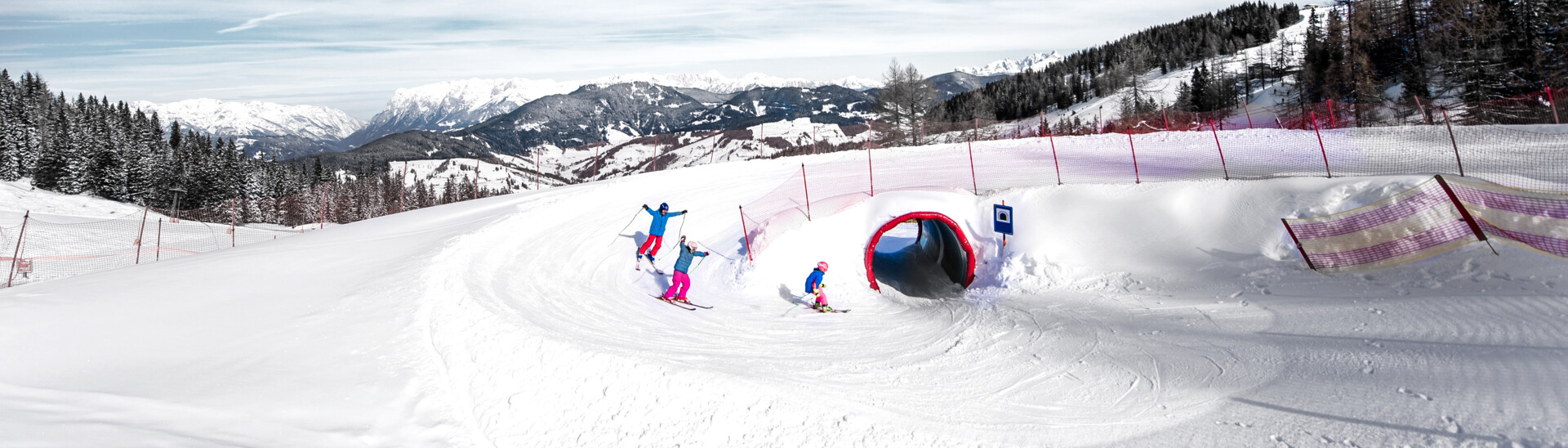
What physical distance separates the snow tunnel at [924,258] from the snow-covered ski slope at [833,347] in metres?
0.83

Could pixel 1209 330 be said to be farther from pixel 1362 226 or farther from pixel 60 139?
pixel 60 139

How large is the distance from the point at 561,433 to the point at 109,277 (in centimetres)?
1144

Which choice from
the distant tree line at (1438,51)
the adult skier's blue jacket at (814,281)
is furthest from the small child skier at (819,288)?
the distant tree line at (1438,51)

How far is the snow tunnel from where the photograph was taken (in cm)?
1655

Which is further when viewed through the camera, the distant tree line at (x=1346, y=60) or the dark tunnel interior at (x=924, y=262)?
the distant tree line at (x=1346, y=60)

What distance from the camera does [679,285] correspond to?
13.9 metres

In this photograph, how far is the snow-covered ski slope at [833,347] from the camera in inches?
276

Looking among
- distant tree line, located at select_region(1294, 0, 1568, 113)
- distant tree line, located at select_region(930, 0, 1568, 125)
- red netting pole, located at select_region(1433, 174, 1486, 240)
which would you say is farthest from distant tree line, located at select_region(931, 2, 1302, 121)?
red netting pole, located at select_region(1433, 174, 1486, 240)

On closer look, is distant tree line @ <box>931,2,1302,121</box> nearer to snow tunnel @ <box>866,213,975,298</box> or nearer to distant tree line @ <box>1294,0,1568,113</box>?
distant tree line @ <box>1294,0,1568,113</box>

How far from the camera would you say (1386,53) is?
2274 inches

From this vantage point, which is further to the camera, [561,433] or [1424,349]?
[1424,349]

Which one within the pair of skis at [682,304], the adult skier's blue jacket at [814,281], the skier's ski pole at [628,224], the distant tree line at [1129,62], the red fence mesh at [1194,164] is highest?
the distant tree line at [1129,62]

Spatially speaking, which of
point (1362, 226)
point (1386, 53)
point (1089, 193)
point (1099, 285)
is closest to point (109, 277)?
point (1099, 285)

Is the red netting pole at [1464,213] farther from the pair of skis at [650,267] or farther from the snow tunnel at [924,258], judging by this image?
the pair of skis at [650,267]
